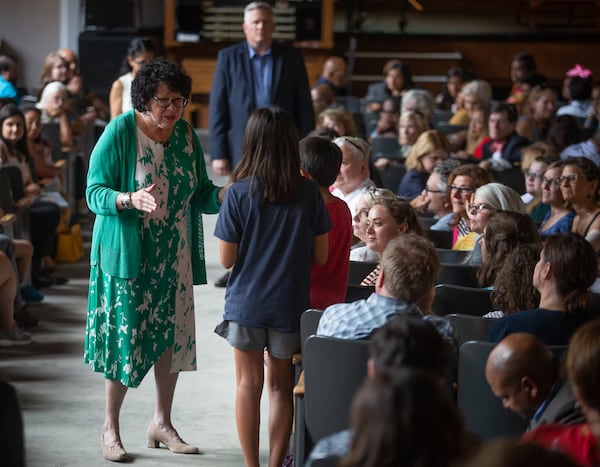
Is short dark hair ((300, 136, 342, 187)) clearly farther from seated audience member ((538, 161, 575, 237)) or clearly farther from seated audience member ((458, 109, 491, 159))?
seated audience member ((458, 109, 491, 159))

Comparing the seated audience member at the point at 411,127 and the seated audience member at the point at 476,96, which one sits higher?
the seated audience member at the point at 476,96

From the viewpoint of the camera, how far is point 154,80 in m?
3.85

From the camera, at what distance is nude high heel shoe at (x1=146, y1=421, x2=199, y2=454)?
427 centimetres

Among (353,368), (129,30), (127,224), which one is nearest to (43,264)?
(127,224)

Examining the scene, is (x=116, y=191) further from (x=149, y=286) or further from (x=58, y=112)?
(x=58, y=112)

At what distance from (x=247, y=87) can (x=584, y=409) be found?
475 centimetres

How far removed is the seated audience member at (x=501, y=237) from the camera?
158 inches

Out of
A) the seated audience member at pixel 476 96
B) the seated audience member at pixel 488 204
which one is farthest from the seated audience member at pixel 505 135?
the seated audience member at pixel 488 204

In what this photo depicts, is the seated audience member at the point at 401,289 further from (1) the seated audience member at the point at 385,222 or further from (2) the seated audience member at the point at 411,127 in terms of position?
(2) the seated audience member at the point at 411,127

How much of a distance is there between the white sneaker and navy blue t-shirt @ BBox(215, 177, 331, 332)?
2.53 m

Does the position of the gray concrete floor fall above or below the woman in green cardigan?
below

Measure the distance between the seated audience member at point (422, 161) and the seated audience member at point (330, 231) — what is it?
3107mm

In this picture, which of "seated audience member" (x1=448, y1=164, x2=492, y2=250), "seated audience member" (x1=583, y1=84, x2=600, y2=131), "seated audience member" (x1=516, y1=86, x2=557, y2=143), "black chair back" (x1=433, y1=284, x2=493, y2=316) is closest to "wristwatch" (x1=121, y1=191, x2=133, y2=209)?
"black chair back" (x1=433, y1=284, x2=493, y2=316)

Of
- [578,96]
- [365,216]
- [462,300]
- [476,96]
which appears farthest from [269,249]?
[578,96]
